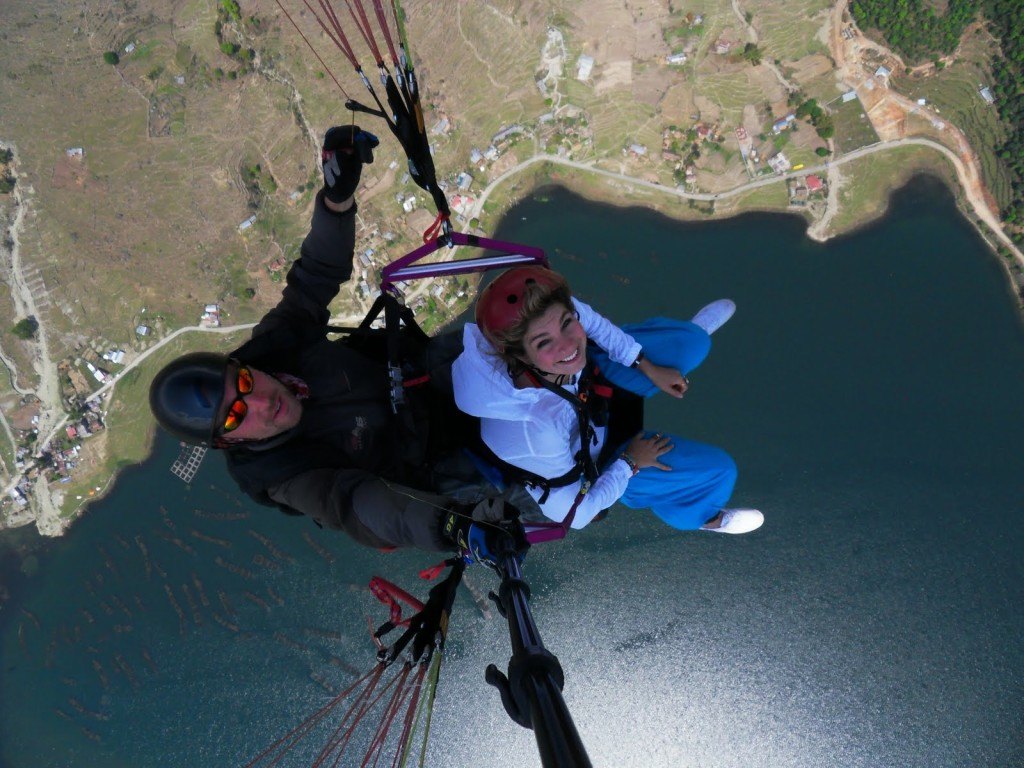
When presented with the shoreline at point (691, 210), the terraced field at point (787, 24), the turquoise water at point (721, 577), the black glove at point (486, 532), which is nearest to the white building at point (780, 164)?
the shoreline at point (691, 210)

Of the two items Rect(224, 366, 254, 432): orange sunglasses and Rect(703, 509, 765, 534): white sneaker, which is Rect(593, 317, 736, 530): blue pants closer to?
Rect(703, 509, 765, 534): white sneaker

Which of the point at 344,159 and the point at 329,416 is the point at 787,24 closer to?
the point at 344,159

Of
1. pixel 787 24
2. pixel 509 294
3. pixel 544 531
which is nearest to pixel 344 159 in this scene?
pixel 509 294

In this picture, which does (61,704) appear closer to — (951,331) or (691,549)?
(691,549)

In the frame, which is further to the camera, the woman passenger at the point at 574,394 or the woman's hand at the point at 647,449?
the woman's hand at the point at 647,449

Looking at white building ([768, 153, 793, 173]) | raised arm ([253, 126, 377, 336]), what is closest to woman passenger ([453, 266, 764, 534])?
raised arm ([253, 126, 377, 336])

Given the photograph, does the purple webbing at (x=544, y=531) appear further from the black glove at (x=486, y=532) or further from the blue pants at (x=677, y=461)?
the black glove at (x=486, y=532)
